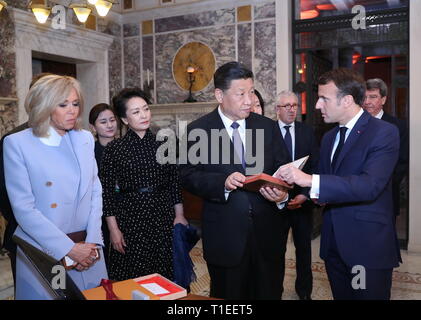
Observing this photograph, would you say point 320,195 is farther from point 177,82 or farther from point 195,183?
point 177,82

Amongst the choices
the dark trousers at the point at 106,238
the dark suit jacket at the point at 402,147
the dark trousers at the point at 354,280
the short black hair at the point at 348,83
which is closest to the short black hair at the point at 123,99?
the dark trousers at the point at 106,238

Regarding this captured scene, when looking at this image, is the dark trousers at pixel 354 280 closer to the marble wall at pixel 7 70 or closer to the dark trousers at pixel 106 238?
the dark trousers at pixel 106 238

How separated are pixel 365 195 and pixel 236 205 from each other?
0.72m

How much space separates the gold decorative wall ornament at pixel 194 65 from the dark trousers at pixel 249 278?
4.85 m

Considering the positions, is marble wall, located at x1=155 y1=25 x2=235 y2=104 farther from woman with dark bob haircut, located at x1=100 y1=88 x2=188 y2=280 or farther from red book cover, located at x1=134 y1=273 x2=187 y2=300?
red book cover, located at x1=134 y1=273 x2=187 y2=300

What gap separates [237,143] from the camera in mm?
2496

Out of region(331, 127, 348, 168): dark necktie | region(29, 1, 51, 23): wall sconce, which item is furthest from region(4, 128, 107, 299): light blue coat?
region(29, 1, 51, 23): wall sconce

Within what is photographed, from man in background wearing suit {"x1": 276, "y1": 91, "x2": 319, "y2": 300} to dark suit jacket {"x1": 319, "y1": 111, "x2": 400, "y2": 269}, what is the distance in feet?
4.74

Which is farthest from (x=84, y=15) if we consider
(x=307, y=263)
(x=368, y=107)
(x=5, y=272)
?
(x=307, y=263)

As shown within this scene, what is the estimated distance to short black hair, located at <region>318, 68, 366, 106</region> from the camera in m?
2.30

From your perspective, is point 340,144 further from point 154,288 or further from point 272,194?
point 154,288

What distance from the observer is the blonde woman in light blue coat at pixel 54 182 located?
210 cm

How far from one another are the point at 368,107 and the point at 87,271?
327cm
